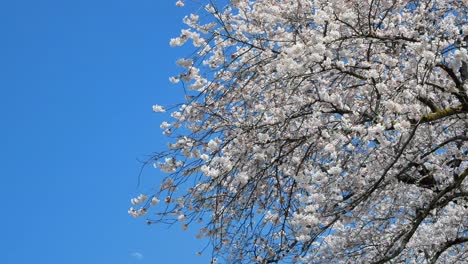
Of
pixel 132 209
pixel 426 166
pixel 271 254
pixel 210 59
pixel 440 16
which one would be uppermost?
pixel 440 16

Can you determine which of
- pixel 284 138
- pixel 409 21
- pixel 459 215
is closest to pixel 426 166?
pixel 459 215

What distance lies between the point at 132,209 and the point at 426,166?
3213 millimetres

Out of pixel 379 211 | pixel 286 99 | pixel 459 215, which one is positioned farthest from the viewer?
pixel 379 211

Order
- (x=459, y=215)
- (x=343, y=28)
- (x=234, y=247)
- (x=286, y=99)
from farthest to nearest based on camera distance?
(x=459, y=215) → (x=234, y=247) → (x=286, y=99) → (x=343, y=28)

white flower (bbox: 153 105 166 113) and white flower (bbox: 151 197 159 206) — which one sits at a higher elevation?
white flower (bbox: 153 105 166 113)

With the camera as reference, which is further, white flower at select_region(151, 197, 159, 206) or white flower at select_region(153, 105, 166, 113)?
white flower at select_region(153, 105, 166, 113)

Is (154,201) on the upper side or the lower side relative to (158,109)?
lower

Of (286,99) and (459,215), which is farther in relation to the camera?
(459,215)

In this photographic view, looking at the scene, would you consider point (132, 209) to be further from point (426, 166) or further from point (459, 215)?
point (459, 215)

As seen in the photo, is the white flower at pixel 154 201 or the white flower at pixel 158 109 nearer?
the white flower at pixel 154 201

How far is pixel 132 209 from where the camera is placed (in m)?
6.44

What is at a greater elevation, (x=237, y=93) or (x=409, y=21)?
(x=409, y=21)

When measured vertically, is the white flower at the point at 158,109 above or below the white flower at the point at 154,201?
above

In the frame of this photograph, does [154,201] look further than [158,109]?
No
